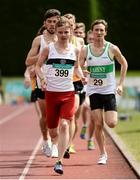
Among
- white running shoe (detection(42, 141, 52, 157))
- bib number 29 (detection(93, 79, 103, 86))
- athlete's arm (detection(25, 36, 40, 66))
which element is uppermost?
athlete's arm (detection(25, 36, 40, 66))

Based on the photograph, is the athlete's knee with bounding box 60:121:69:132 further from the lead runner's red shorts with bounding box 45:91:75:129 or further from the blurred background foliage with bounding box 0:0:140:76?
the blurred background foliage with bounding box 0:0:140:76

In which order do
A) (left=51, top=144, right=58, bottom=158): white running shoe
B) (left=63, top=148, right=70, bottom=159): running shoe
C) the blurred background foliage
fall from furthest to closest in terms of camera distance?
the blurred background foliage, (left=51, top=144, right=58, bottom=158): white running shoe, (left=63, top=148, right=70, bottom=159): running shoe

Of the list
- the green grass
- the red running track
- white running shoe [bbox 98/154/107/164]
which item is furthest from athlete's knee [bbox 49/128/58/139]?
the green grass

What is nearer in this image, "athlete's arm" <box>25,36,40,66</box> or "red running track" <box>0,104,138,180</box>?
"red running track" <box>0,104,138,180</box>

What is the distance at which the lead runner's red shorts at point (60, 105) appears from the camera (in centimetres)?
1017

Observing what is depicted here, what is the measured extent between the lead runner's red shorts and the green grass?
1.47 m

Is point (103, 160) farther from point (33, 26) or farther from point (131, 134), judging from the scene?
point (33, 26)

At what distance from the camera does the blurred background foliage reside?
175 ft

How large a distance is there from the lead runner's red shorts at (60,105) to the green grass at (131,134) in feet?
4.83

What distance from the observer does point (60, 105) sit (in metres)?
10.4

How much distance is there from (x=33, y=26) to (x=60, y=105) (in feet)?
143

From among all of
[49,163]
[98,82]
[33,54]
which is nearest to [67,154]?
[49,163]

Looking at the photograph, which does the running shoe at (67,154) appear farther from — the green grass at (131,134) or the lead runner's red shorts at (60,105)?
the green grass at (131,134)

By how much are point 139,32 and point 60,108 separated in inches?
1708
